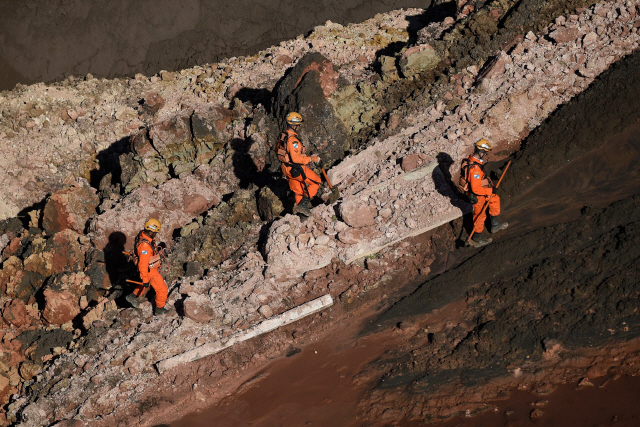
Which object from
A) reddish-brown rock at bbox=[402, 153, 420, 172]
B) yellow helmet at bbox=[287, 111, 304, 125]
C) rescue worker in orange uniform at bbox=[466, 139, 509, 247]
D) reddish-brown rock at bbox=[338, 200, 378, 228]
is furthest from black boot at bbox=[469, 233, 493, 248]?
yellow helmet at bbox=[287, 111, 304, 125]

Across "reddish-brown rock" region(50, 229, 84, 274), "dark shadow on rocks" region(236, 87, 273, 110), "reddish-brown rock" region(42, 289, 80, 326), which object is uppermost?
"dark shadow on rocks" region(236, 87, 273, 110)

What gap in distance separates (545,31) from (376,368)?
23.7ft

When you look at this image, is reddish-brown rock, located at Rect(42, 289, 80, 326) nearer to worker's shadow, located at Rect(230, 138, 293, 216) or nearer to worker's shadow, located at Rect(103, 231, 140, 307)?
worker's shadow, located at Rect(103, 231, 140, 307)

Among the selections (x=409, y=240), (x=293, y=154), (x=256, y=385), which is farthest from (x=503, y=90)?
(x=256, y=385)

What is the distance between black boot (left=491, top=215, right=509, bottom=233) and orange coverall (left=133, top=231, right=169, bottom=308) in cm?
517

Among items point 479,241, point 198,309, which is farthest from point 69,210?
point 479,241

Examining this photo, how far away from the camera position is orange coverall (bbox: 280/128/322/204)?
28.5 feet

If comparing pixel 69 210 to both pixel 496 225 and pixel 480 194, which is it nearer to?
pixel 480 194

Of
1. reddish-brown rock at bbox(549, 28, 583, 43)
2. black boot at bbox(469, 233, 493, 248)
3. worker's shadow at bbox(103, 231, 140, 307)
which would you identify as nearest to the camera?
black boot at bbox(469, 233, 493, 248)

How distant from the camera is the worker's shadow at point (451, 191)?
847cm

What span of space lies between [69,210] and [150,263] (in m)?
3.89

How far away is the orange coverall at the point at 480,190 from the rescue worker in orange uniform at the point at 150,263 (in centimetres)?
489

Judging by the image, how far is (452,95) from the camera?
34.1 ft

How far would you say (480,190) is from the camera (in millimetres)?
7621
